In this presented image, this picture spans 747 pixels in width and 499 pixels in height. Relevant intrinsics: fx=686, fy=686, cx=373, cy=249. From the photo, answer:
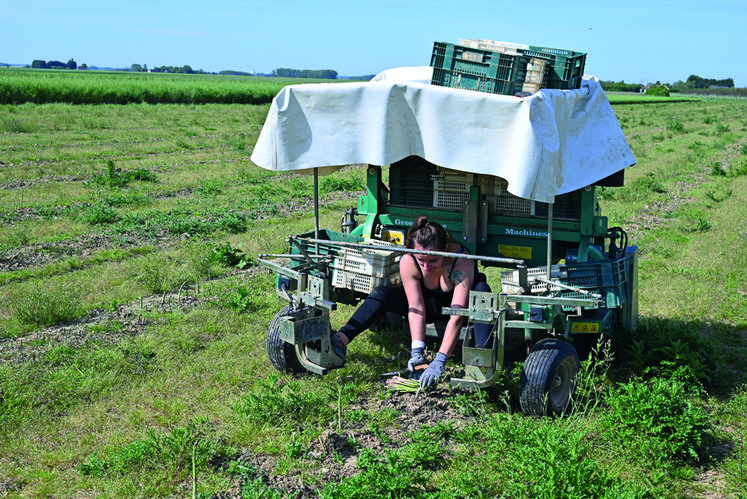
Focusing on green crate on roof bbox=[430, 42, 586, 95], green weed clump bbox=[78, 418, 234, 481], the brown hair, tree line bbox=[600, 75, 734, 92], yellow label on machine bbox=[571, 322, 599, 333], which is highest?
tree line bbox=[600, 75, 734, 92]

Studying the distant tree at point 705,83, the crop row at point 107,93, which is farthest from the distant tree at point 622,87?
the crop row at point 107,93

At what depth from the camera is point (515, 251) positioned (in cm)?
641

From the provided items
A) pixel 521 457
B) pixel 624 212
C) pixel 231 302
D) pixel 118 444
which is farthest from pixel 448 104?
pixel 624 212

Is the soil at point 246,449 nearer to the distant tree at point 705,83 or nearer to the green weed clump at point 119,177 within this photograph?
the green weed clump at point 119,177

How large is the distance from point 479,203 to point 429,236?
3.02 ft

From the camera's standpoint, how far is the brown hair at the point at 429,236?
5.66m

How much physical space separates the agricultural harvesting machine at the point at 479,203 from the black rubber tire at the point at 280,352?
0.04ft

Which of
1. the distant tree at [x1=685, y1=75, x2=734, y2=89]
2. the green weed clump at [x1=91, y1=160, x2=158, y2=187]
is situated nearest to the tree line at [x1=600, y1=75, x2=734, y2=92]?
the distant tree at [x1=685, y1=75, x2=734, y2=89]

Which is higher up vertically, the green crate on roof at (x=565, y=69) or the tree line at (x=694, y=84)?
the tree line at (x=694, y=84)

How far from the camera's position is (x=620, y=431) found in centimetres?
495

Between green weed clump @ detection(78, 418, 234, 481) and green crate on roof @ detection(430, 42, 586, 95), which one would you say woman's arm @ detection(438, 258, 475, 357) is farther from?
green weed clump @ detection(78, 418, 234, 481)

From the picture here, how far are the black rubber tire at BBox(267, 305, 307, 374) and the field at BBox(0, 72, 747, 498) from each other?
0.15m

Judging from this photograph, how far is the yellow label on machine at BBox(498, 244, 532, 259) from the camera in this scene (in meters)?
6.35

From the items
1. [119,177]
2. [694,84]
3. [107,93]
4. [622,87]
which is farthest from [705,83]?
→ [119,177]
